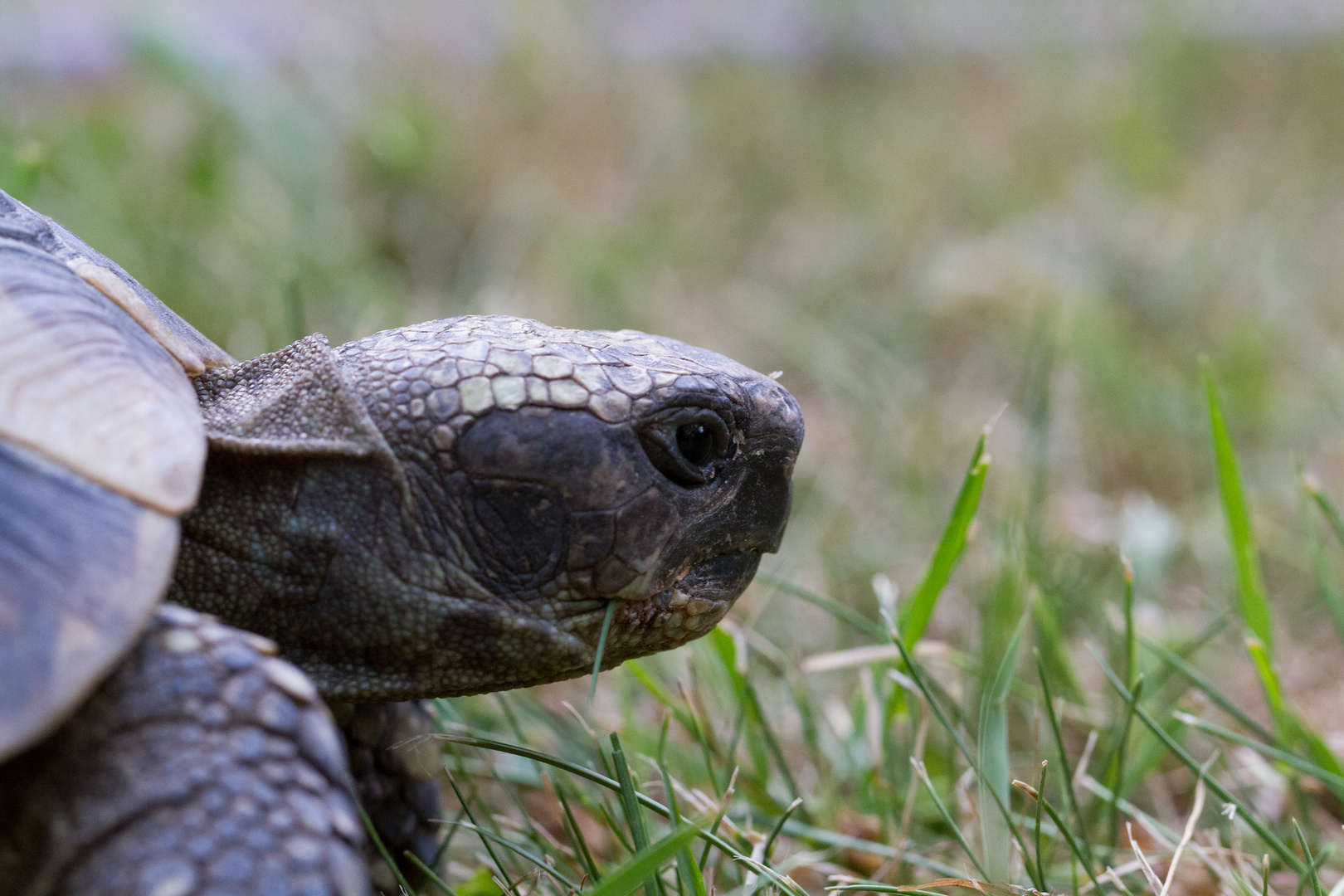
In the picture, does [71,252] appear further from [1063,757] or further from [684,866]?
[1063,757]

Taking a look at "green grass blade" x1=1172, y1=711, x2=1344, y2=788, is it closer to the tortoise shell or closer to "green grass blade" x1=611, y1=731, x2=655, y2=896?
"green grass blade" x1=611, y1=731, x2=655, y2=896

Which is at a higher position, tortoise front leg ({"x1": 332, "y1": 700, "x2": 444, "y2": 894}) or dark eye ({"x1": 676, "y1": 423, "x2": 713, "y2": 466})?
dark eye ({"x1": 676, "y1": 423, "x2": 713, "y2": 466})

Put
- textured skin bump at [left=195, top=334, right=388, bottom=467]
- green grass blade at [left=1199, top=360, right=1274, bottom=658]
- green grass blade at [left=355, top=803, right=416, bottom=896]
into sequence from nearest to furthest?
green grass blade at [left=355, top=803, right=416, bottom=896] → textured skin bump at [left=195, top=334, right=388, bottom=467] → green grass blade at [left=1199, top=360, right=1274, bottom=658]

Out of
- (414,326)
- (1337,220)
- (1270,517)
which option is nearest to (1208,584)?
(1270,517)

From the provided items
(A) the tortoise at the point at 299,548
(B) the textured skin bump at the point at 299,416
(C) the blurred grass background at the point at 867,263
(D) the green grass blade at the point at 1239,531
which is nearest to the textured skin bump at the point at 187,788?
(A) the tortoise at the point at 299,548

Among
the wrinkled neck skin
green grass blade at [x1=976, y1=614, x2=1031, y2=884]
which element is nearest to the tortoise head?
the wrinkled neck skin

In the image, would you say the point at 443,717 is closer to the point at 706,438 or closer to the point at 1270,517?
the point at 706,438
